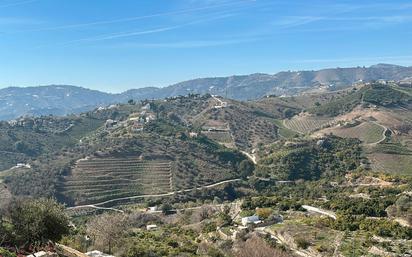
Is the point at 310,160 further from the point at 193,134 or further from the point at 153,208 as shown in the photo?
the point at 153,208

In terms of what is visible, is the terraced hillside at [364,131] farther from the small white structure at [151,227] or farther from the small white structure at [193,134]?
the small white structure at [151,227]

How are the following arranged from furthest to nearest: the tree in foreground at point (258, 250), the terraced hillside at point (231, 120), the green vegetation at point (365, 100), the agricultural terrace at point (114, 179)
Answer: the green vegetation at point (365, 100) → the terraced hillside at point (231, 120) → the agricultural terrace at point (114, 179) → the tree in foreground at point (258, 250)

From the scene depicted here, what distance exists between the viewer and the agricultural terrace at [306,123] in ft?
517

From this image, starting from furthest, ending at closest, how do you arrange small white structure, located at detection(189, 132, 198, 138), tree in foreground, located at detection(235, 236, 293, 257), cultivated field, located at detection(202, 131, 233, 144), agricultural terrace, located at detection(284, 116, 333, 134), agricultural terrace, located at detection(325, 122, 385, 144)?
1. agricultural terrace, located at detection(284, 116, 333, 134)
2. cultivated field, located at detection(202, 131, 233, 144)
3. small white structure, located at detection(189, 132, 198, 138)
4. agricultural terrace, located at detection(325, 122, 385, 144)
5. tree in foreground, located at detection(235, 236, 293, 257)

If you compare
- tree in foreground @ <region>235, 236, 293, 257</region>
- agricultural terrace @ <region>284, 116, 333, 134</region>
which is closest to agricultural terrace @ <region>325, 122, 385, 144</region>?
agricultural terrace @ <region>284, 116, 333, 134</region>

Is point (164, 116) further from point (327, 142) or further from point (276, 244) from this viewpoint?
point (276, 244)

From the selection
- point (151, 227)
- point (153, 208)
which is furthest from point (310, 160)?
point (151, 227)

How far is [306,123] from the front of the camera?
165000 millimetres

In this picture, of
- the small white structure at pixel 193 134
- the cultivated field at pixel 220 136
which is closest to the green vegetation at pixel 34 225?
the small white structure at pixel 193 134

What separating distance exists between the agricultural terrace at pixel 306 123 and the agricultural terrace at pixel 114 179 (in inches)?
2542

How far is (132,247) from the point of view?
38.1 metres

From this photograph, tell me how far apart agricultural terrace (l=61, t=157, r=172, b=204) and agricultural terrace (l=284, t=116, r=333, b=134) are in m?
64.6

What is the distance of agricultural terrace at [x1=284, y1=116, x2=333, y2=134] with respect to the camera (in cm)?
15750

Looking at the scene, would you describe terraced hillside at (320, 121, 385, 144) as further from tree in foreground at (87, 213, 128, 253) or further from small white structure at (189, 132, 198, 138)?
tree in foreground at (87, 213, 128, 253)
